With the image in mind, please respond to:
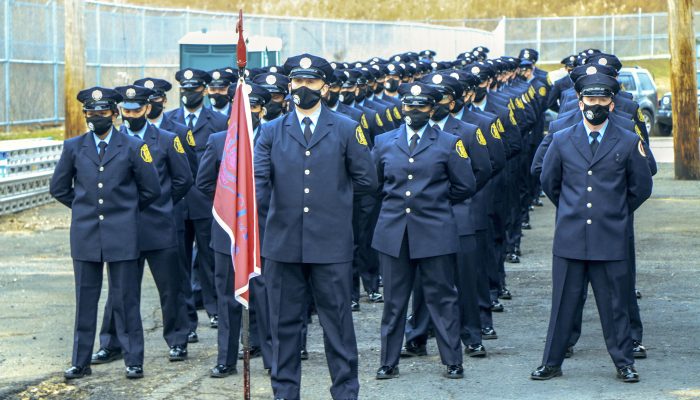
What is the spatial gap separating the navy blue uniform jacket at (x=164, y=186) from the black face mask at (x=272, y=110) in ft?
2.71

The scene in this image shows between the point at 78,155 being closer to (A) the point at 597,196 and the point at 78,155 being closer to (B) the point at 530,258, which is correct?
(A) the point at 597,196

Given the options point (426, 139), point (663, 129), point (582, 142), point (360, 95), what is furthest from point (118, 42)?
point (582, 142)

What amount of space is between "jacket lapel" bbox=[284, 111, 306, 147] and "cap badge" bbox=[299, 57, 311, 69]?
32 centimetres

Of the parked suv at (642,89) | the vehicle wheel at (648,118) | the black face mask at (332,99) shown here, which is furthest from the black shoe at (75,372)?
the vehicle wheel at (648,118)

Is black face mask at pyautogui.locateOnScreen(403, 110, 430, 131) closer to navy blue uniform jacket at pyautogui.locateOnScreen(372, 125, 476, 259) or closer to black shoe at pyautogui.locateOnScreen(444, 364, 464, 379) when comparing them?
navy blue uniform jacket at pyautogui.locateOnScreen(372, 125, 476, 259)

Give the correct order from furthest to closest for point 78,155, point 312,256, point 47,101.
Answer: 1. point 47,101
2. point 78,155
3. point 312,256

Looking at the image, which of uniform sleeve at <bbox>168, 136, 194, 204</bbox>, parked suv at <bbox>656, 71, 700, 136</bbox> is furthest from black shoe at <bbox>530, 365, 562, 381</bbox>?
parked suv at <bbox>656, 71, 700, 136</bbox>

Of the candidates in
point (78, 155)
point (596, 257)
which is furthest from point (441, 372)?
point (78, 155)

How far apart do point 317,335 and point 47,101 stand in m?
21.1

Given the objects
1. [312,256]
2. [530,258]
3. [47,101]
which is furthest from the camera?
[47,101]

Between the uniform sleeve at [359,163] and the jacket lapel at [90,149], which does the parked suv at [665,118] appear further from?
the uniform sleeve at [359,163]

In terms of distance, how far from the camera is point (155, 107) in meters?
11.9

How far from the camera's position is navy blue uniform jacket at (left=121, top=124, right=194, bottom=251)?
10.6 meters

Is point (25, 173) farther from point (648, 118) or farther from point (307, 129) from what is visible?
point (648, 118)
